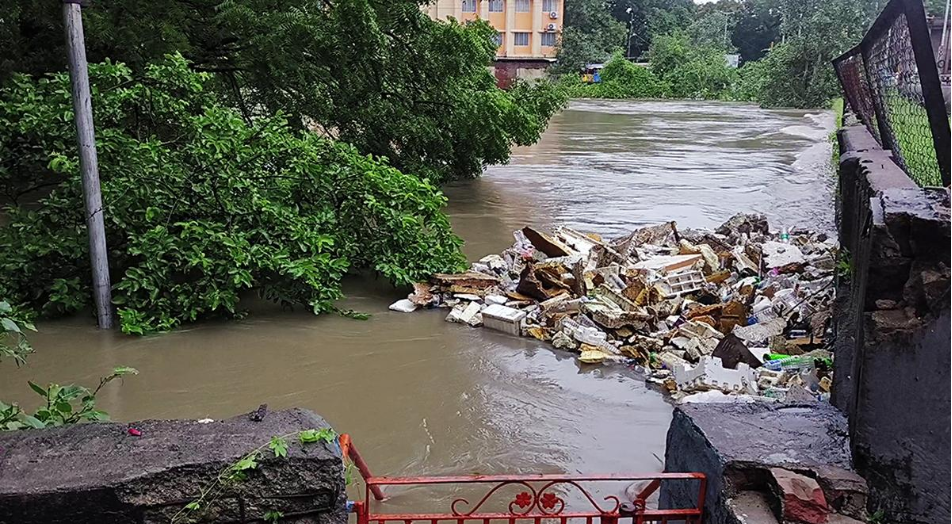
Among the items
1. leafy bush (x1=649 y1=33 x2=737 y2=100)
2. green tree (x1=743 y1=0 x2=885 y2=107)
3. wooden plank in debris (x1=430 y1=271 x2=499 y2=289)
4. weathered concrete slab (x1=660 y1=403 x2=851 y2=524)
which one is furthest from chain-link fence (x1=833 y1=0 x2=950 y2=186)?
leafy bush (x1=649 y1=33 x2=737 y2=100)

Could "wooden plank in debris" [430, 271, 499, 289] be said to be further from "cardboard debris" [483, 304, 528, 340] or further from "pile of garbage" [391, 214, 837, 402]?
"cardboard debris" [483, 304, 528, 340]

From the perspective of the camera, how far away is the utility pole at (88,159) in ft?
20.4

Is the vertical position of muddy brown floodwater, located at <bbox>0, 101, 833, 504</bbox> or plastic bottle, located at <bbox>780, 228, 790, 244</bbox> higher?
plastic bottle, located at <bbox>780, 228, 790, 244</bbox>

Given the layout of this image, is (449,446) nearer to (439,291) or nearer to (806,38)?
(439,291)

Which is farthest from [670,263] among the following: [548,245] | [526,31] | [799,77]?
[526,31]

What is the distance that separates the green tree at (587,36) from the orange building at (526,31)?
958mm

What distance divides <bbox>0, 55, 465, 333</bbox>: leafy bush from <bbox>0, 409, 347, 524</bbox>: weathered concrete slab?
4.38m

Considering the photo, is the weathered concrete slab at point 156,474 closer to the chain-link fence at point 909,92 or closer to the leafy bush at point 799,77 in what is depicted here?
the chain-link fence at point 909,92

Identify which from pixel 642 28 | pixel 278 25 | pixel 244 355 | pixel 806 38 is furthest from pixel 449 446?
pixel 642 28

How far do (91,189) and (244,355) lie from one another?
183 centimetres

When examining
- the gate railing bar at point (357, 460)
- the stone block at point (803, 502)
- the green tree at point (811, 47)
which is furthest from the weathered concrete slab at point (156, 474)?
the green tree at point (811, 47)

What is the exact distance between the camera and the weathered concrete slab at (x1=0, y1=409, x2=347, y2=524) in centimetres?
215

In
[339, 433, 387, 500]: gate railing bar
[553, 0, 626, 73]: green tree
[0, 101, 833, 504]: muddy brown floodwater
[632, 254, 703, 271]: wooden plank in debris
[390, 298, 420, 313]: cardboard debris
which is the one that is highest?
[553, 0, 626, 73]: green tree

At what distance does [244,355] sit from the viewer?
648cm
